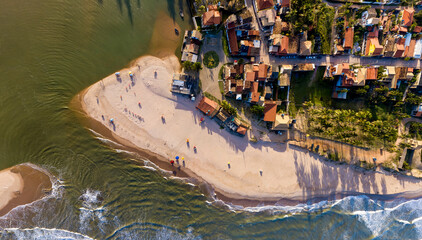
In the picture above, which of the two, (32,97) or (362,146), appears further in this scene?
(362,146)

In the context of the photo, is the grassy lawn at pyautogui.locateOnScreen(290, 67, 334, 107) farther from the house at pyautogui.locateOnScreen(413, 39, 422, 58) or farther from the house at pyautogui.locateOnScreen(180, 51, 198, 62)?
the house at pyautogui.locateOnScreen(180, 51, 198, 62)

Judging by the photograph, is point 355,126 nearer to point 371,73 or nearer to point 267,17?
point 371,73

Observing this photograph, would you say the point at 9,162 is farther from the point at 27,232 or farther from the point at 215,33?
the point at 215,33

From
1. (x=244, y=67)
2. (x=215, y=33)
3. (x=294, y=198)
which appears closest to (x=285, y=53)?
(x=244, y=67)

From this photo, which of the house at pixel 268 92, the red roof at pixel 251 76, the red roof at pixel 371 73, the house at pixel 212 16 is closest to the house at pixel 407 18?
the red roof at pixel 371 73

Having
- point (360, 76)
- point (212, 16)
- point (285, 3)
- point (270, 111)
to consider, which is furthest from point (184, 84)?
point (360, 76)
